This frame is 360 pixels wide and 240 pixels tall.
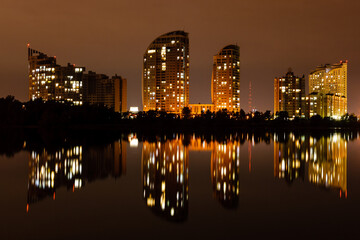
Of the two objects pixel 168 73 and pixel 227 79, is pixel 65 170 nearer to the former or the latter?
pixel 168 73

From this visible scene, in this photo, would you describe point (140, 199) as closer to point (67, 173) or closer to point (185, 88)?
point (67, 173)

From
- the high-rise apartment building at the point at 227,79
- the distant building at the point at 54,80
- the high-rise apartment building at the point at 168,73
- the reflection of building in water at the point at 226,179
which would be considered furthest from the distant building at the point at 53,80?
the reflection of building in water at the point at 226,179

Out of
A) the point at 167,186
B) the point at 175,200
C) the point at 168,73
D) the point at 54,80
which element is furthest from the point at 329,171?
the point at 54,80

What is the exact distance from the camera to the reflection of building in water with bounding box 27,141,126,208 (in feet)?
53.6

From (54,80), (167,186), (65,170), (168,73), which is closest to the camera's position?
(167,186)

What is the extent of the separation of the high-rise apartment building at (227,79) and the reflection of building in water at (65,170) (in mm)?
160924

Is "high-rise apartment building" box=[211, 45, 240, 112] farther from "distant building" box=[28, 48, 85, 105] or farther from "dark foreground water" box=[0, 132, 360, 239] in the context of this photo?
"dark foreground water" box=[0, 132, 360, 239]

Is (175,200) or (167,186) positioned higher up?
(167,186)

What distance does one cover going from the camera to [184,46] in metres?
171

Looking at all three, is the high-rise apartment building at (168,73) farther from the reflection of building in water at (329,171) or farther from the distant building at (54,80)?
the reflection of building in water at (329,171)

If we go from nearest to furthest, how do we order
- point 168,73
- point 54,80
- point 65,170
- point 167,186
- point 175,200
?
point 175,200 < point 167,186 < point 65,170 < point 168,73 < point 54,80

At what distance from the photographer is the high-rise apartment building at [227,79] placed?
613ft

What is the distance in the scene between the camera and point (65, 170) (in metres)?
20.7

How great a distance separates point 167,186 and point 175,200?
2325 millimetres
